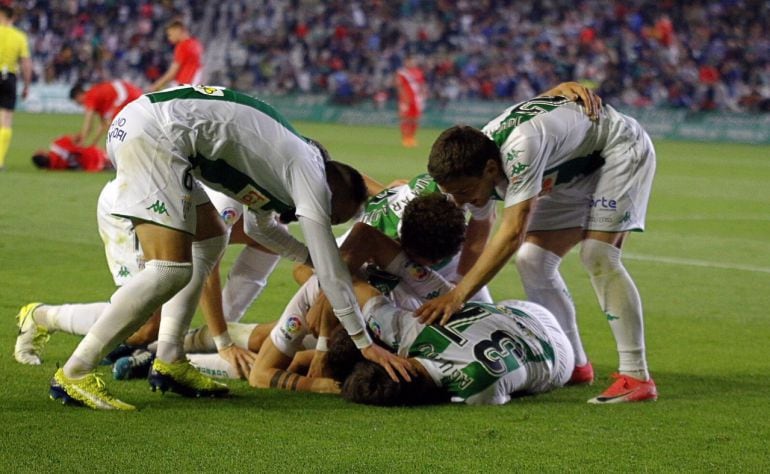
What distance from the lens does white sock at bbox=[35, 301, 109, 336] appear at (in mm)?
6480

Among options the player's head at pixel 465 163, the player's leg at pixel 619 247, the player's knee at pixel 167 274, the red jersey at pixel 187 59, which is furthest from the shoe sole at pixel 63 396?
the red jersey at pixel 187 59

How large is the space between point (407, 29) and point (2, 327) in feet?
112

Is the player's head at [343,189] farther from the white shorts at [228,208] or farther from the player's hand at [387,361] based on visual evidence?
the white shorts at [228,208]

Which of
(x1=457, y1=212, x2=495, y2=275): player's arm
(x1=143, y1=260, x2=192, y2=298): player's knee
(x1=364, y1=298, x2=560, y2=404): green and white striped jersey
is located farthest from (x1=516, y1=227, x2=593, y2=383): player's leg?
(x1=143, y1=260, x2=192, y2=298): player's knee

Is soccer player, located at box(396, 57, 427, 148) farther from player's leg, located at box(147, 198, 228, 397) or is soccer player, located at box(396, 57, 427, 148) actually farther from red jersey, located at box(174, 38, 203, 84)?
player's leg, located at box(147, 198, 228, 397)

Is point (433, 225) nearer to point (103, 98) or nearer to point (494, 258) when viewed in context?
point (494, 258)

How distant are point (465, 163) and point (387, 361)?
925mm

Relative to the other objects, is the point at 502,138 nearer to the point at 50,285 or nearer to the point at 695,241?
the point at 50,285

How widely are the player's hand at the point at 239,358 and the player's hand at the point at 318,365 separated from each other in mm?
392

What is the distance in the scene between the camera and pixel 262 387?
236 inches

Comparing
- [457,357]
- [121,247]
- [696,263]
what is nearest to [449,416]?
[457,357]

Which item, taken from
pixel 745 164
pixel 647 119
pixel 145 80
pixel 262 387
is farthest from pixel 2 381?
pixel 145 80

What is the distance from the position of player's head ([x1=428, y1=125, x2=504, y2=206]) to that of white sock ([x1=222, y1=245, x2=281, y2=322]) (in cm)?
189

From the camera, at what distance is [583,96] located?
6.11 meters
